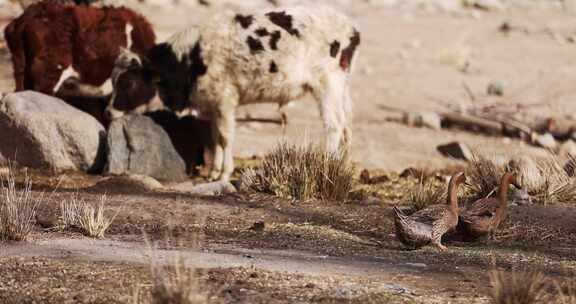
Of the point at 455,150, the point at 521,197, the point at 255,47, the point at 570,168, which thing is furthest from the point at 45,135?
the point at 455,150

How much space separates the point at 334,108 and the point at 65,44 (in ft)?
12.1

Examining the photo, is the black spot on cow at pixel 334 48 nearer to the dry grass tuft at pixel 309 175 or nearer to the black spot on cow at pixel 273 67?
the black spot on cow at pixel 273 67

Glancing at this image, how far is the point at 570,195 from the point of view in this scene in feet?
37.3

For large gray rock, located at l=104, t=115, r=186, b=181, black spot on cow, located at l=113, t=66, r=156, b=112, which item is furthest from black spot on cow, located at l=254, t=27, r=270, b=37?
large gray rock, located at l=104, t=115, r=186, b=181

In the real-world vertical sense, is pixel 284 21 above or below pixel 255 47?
above

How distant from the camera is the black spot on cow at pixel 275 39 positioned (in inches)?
570

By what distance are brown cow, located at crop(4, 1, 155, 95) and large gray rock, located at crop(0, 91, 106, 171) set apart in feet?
4.92

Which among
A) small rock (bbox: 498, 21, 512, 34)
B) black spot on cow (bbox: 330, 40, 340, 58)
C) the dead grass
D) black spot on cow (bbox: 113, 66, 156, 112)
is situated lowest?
the dead grass

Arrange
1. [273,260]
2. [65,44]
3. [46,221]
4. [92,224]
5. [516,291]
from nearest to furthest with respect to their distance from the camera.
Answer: [516,291], [273,260], [92,224], [46,221], [65,44]

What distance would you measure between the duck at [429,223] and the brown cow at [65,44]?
285 inches

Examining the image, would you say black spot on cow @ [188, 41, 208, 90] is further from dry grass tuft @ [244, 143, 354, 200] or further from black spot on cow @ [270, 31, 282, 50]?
dry grass tuft @ [244, 143, 354, 200]

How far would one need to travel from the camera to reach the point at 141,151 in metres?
14.1

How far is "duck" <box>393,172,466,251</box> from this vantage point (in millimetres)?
8680

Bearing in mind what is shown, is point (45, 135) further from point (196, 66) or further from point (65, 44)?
→ point (65, 44)
